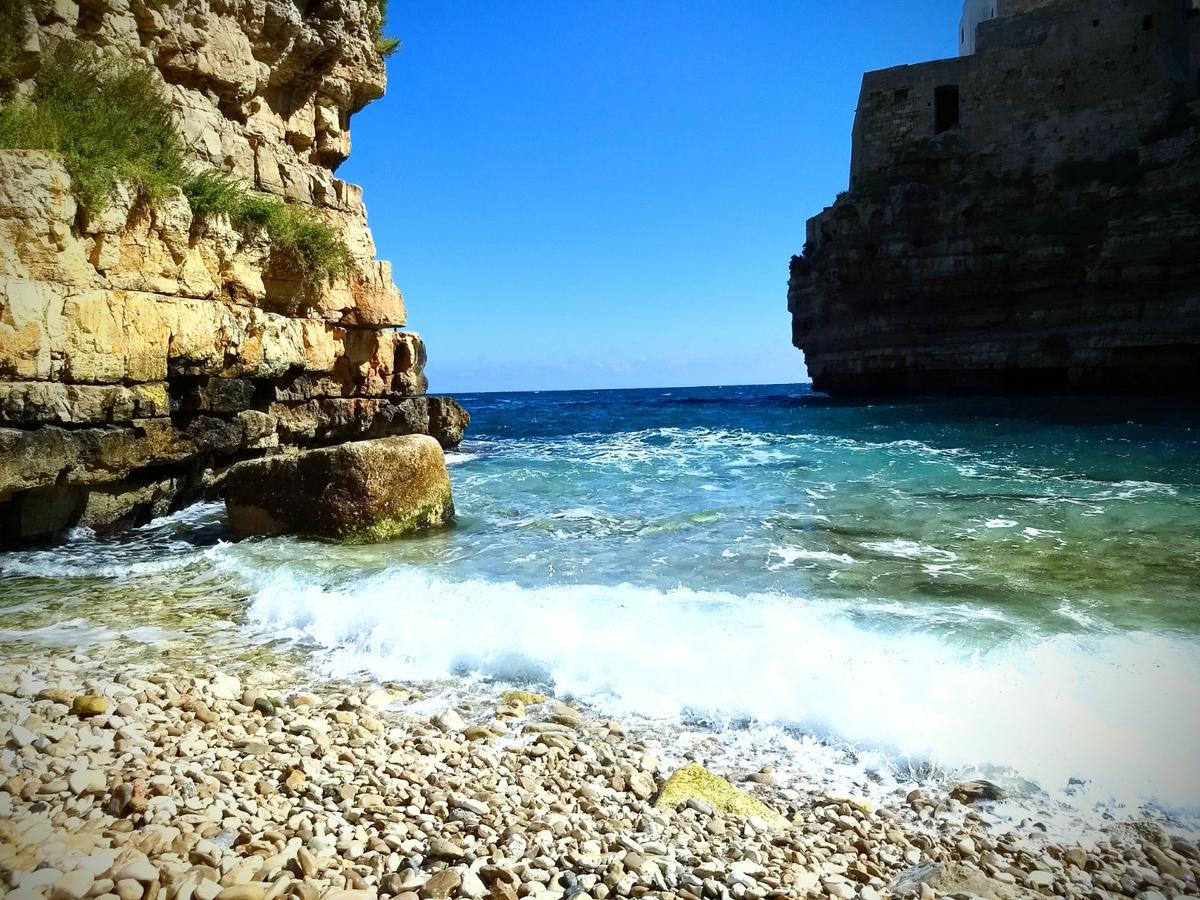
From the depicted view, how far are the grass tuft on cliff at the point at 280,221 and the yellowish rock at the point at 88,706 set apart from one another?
20.9ft

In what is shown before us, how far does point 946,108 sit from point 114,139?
3246 cm

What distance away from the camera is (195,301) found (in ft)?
25.5

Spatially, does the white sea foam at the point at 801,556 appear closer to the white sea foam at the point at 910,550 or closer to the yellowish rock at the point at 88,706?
the white sea foam at the point at 910,550

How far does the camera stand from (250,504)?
7.57m

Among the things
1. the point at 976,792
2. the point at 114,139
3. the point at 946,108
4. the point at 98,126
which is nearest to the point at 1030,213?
the point at 946,108

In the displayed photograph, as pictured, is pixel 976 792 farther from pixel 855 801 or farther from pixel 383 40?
pixel 383 40

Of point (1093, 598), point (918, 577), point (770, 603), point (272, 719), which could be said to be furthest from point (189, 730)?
point (1093, 598)

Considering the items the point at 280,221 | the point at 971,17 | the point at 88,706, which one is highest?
the point at 971,17

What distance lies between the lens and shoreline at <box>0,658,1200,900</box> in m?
2.21

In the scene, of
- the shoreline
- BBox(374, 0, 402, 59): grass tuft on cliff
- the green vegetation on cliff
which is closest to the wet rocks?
the shoreline

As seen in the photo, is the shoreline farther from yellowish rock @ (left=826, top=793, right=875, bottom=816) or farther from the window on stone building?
the window on stone building

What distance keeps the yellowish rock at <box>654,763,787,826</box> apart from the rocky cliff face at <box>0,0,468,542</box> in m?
5.97

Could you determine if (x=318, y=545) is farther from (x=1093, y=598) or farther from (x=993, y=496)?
(x=993, y=496)

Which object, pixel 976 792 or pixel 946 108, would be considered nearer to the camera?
pixel 976 792
